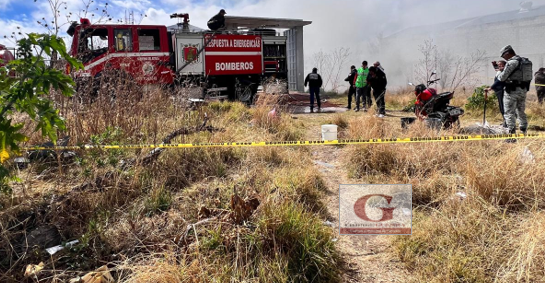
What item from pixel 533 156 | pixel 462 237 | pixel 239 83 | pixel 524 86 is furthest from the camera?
pixel 239 83

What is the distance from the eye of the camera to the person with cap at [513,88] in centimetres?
523

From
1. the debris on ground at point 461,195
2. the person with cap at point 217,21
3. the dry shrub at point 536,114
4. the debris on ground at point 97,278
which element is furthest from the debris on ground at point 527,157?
the person with cap at point 217,21

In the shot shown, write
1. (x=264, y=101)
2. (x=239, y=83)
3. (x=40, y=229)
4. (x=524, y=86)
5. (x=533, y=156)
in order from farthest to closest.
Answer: (x=239, y=83)
(x=264, y=101)
(x=524, y=86)
(x=533, y=156)
(x=40, y=229)

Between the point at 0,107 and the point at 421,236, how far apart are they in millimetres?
2976

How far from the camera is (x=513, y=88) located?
5363 millimetres

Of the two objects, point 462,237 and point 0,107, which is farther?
point 462,237

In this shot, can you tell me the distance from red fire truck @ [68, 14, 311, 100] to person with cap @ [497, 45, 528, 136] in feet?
20.7

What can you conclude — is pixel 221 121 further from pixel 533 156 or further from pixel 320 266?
pixel 533 156

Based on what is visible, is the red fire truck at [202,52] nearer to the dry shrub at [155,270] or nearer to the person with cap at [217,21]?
the person with cap at [217,21]

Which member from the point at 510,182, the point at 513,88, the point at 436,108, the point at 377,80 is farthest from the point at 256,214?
the point at 377,80

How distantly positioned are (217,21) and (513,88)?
8044 mm

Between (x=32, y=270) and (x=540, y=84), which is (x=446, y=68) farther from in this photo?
(x=32, y=270)

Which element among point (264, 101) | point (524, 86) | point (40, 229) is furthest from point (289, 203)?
point (524, 86)

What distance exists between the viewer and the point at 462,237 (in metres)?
2.44
